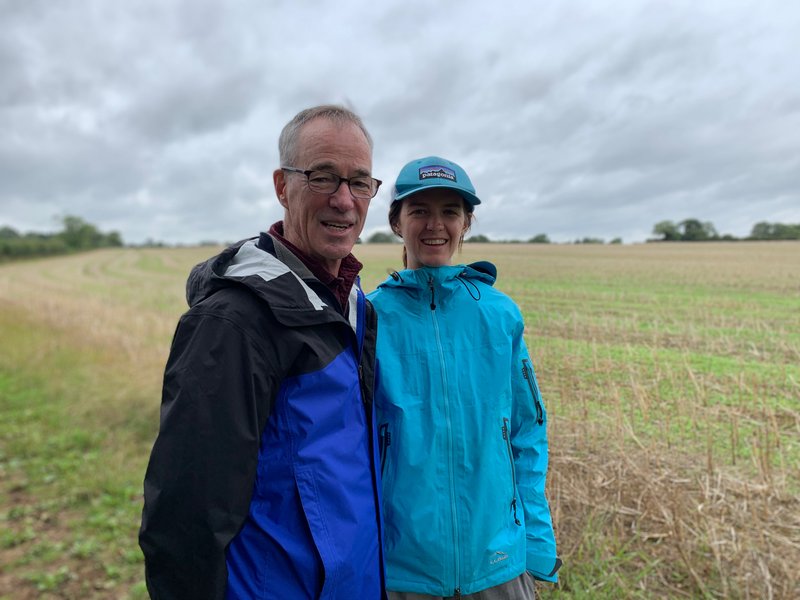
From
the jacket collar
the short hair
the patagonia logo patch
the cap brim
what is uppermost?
the short hair

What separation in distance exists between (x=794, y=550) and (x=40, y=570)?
4.90 m

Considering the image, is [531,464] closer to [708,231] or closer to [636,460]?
[636,460]

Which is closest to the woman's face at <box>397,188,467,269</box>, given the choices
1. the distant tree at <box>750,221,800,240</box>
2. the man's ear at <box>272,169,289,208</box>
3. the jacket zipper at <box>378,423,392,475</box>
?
the man's ear at <box>272,169,289,208</box>

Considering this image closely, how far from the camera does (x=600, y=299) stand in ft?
17.2

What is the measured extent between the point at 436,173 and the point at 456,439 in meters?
1.08

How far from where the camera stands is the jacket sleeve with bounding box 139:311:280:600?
1.20 metres

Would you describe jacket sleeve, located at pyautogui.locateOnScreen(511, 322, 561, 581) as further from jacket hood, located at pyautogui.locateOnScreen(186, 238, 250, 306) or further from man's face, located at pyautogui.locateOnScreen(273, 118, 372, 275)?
jacket hood, located at pyautogui.locateOnScreen(186, 238, 250, 306)

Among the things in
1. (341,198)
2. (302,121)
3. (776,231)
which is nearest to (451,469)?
(341,198)

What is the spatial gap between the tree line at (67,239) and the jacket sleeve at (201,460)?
245 feet

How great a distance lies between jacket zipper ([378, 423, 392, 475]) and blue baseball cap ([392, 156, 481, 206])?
3.13ft

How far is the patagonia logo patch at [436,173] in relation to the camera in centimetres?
197

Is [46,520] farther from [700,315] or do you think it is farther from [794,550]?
[700,315]

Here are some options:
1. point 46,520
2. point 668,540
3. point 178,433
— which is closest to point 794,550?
point 668,540

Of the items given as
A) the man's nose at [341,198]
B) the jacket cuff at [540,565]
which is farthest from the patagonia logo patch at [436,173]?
the jacket cuff at [540,565]
